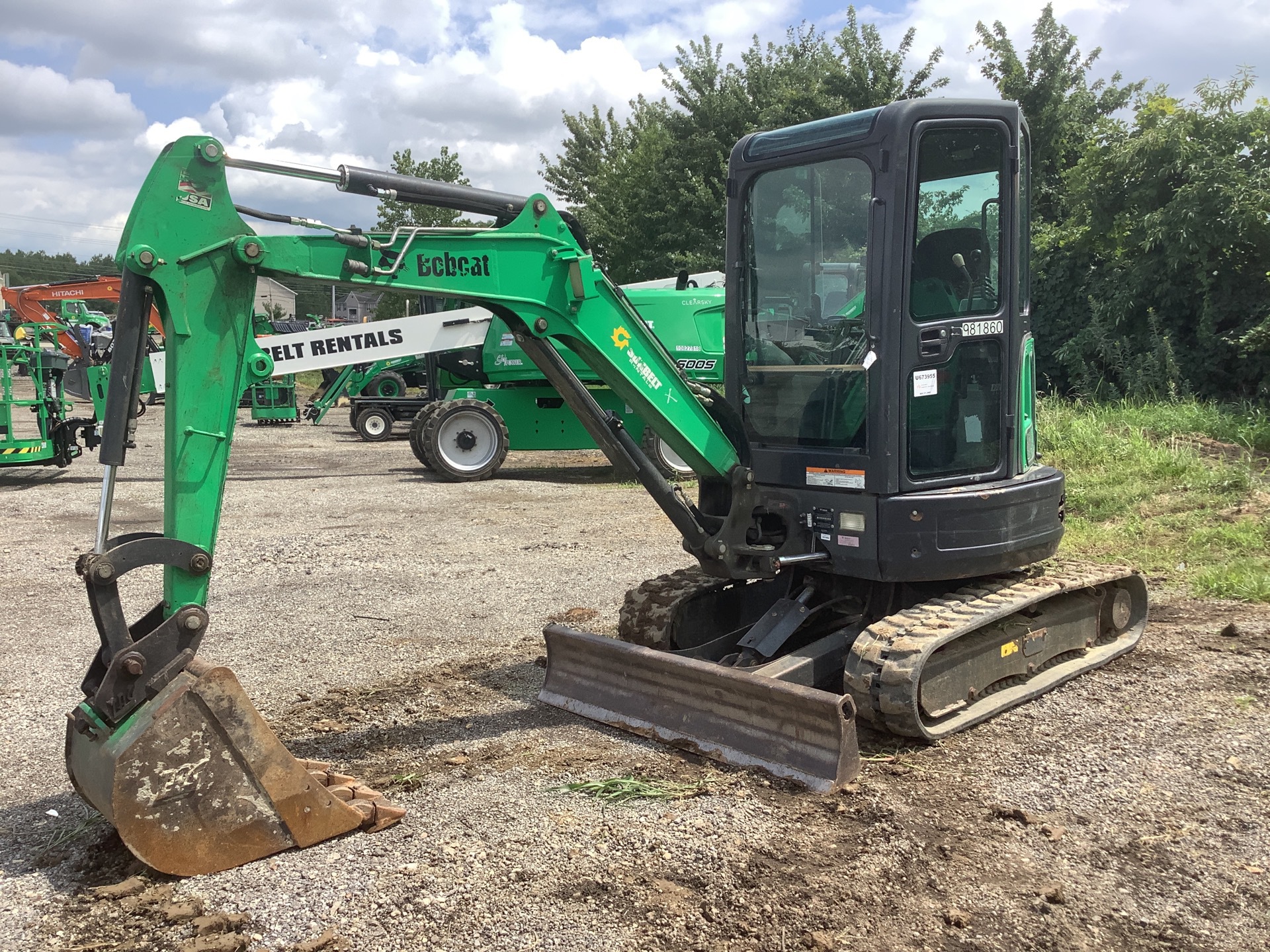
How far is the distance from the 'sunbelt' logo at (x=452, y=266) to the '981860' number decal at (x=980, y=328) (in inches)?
87.9

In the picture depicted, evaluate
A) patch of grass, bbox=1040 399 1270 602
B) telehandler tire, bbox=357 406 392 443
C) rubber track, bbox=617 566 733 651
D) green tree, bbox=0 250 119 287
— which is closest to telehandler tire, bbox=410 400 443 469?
telehandler tire, bbox=357 406 392 443

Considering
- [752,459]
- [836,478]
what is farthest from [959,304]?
[752,459]

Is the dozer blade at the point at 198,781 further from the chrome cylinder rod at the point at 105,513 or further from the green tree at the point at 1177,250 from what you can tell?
the green tree at the point at 1177,250

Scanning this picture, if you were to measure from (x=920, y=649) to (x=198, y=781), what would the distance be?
284 centimetres

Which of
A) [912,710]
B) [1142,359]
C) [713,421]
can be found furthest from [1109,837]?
[1142,359]

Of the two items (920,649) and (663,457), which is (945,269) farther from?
(663,457)

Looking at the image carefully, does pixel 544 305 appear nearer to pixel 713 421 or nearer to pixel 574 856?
pixel 713 421

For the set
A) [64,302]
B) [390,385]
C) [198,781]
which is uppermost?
[64,302]

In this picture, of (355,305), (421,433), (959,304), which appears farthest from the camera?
(355,305)

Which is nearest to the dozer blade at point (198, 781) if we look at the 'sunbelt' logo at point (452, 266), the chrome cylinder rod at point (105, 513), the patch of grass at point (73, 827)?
the patch of grass at point (73, 827)

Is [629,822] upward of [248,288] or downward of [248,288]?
downward

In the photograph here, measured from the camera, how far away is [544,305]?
444 centimetres

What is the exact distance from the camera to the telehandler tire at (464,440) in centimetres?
1371

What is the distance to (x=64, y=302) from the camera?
2711 cm
